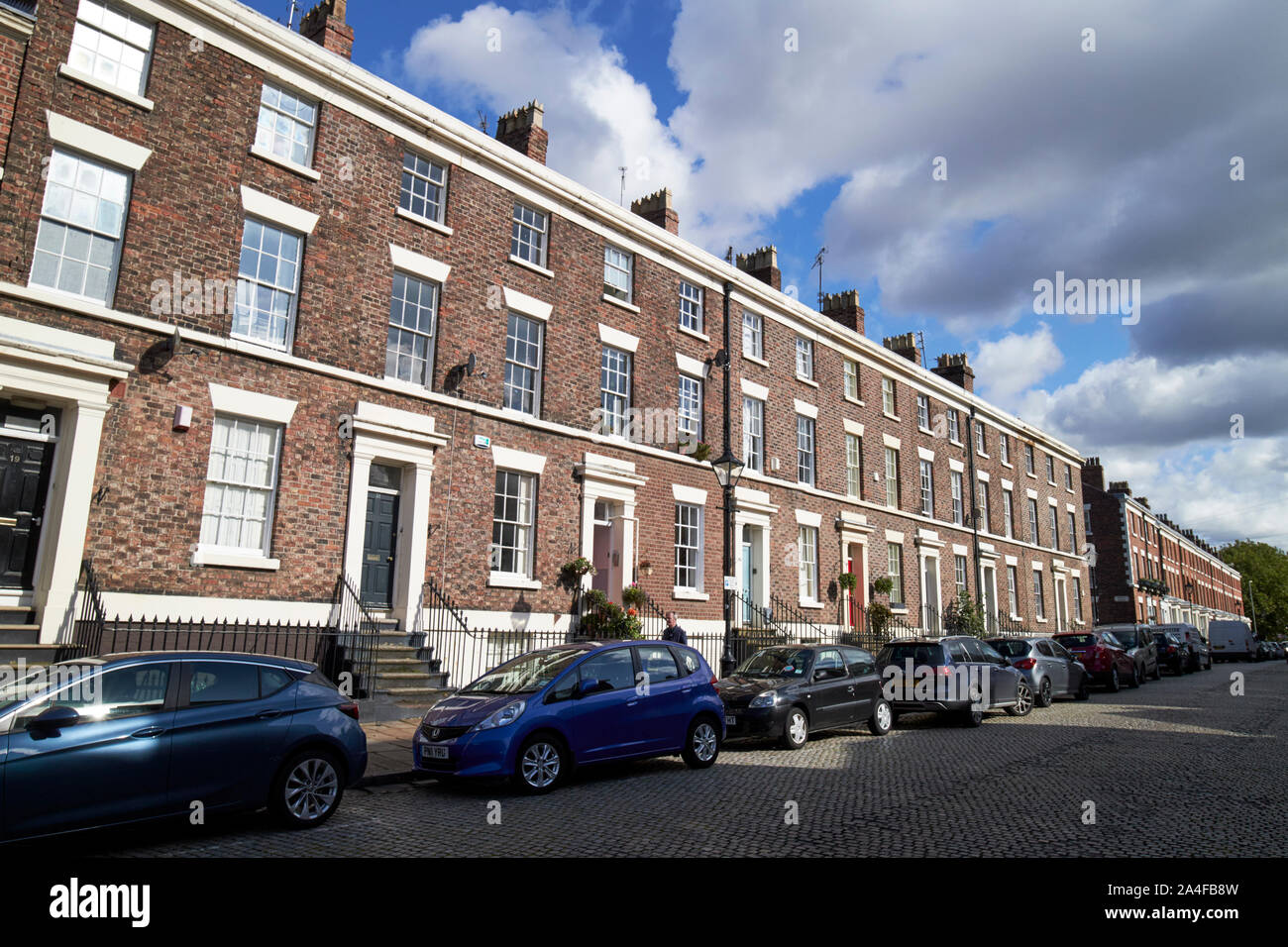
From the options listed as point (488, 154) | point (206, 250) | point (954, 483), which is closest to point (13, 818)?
point (206, 250)

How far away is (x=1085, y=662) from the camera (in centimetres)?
2152

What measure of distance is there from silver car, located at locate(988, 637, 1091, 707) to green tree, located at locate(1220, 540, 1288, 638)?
306 ft

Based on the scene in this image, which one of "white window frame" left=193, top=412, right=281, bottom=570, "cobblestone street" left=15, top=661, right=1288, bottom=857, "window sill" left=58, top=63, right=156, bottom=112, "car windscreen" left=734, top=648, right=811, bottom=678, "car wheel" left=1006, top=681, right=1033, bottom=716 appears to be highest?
"window sill" left=58, top=63, right=156, bottom=112

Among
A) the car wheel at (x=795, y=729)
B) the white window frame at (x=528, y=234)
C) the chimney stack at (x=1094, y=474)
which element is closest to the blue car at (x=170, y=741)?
the car wheel at (x=795, y=729)

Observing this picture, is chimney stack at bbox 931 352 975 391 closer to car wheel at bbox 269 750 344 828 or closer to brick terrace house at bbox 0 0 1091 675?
brick terrace house at bbox 0 0 1091 675

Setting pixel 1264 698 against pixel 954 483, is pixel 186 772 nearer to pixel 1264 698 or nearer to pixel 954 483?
pixel 1264 698

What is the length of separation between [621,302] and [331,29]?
7847mm

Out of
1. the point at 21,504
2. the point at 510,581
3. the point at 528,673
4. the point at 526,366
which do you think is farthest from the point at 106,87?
the point at 528,673

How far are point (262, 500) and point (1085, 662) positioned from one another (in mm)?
19774

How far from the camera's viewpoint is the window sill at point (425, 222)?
15469mm

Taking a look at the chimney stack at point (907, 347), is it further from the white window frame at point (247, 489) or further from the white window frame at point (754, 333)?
the white window frame at point (247, 489)

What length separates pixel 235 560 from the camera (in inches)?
493

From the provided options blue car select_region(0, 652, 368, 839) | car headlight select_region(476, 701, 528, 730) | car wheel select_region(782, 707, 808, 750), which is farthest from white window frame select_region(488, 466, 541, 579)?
blue car select_region(0, 652, 368, 839)

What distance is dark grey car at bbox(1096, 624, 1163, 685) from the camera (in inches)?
958
